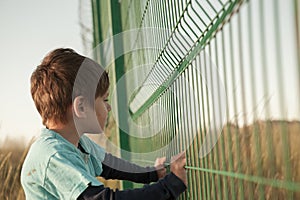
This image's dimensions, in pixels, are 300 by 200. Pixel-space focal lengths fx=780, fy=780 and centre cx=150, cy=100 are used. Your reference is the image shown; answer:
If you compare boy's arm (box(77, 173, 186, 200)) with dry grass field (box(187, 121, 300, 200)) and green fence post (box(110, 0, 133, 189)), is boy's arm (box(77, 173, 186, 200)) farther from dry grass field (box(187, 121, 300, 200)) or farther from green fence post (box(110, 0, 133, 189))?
green fence post (box(110, 0, 133, 189))

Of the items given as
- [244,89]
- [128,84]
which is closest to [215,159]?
[244,89]

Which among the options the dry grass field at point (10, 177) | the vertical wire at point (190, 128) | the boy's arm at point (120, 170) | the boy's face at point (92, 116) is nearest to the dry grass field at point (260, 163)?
the vertical wire at point (190, 128)

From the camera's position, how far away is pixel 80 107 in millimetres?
2848

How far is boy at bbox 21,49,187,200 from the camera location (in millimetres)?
2484

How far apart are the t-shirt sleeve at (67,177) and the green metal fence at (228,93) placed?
35 centimetres

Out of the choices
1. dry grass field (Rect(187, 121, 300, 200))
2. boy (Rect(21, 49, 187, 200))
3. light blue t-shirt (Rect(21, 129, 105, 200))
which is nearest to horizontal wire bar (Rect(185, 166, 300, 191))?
dry grass field (Rect(187, 121, 300, 200))

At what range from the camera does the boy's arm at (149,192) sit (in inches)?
96.4

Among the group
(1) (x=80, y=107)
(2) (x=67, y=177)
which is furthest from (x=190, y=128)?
(1) (x=80, y=107)

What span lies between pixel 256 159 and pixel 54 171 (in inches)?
44.8

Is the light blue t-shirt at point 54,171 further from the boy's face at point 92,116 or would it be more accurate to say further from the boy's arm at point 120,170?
the boy's arm at point 120,170

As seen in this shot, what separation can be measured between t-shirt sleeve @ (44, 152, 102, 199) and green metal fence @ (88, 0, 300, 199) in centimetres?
35

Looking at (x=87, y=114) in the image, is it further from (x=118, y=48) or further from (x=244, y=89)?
(x=118, y=48)

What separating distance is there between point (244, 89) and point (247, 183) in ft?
0.79

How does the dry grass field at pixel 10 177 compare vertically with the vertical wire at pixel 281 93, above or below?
below
